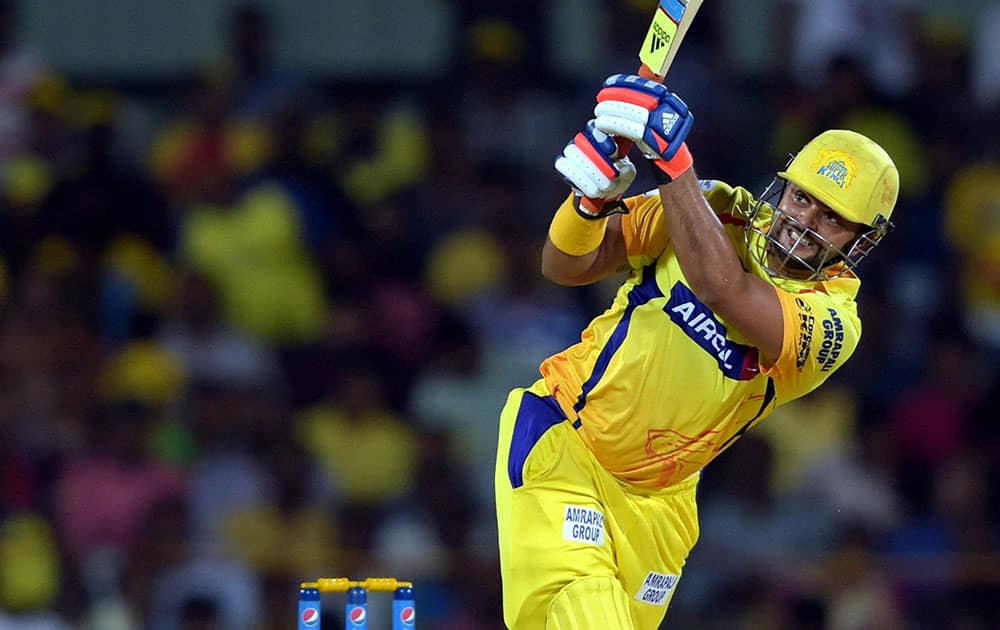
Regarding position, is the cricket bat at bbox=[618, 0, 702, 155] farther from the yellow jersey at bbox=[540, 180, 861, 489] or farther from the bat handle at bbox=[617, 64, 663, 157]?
the yellow jersey at bbox=[540, 180, 861, 489]

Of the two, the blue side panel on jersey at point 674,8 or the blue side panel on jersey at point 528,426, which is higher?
the blue side panel on jersey at point 674,8

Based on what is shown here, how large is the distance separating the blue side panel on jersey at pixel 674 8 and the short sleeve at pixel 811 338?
852mm

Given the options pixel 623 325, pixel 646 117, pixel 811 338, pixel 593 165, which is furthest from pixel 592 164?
pixel 811 338

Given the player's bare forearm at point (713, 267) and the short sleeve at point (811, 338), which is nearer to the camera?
the player's bare forearm at point (713, 267)

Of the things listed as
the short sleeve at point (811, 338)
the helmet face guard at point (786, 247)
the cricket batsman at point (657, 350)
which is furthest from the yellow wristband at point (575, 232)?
the short sleeve at point (811, 338)

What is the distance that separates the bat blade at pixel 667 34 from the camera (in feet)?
17.5

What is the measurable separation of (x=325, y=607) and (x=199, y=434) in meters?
1.76

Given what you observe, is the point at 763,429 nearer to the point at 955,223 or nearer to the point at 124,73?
the point at 955,223

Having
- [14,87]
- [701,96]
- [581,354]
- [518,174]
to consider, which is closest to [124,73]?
[14,87]

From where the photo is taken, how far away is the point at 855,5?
10992mm

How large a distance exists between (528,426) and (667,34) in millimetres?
1282

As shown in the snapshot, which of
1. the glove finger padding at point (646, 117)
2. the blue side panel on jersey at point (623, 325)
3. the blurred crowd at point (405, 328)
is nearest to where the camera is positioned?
the glove finger padding at point (646, 117)

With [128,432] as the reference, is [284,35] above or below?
above

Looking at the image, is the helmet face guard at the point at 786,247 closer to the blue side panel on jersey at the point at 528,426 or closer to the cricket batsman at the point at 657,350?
the cricket batsman at the point at 657,350
